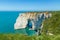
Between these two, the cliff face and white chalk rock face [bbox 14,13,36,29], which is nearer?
the cliff face

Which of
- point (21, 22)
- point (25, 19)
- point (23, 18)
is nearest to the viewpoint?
point (25, 19)

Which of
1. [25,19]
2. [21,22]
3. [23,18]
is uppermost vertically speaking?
[23,18]

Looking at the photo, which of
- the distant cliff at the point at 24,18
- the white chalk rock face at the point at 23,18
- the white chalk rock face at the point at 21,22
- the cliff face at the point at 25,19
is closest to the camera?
the cliff face at the point at 25,19

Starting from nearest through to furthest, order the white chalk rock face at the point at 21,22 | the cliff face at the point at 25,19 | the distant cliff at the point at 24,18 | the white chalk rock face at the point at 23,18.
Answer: the cliff face at the point at 25,19
the distant cliff at the point at 24,18
the white chalk rock face at the point at 23,18
the white chalk rock face at the point at 21,22

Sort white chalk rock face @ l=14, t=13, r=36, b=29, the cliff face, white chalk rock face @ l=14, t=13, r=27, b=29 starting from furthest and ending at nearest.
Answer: white chalk rock face @ l=14, t=13, r=27, b=29
white chalk rock face @ l=14, t=13, r=36, b=29
the cliff face

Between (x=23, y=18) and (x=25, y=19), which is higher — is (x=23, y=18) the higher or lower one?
the higher one

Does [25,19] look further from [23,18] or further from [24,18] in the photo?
[23,18]

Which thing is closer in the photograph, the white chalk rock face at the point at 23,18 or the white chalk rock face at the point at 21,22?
the white chalk rock face at the point at 23,18

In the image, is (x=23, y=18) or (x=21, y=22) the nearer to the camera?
(x=23, y=18)

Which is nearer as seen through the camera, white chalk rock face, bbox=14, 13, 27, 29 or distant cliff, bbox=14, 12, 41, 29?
distant cliff, bbox=14, 12, 41, 29

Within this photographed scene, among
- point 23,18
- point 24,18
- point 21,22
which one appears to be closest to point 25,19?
point 24,18

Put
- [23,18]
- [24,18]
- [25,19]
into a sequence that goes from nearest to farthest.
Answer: [25,19]
[24,18]
[23,18]

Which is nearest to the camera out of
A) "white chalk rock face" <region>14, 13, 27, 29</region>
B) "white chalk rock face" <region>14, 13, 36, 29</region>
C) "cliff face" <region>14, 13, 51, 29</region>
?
"cliff face" <region>14, 13, 51, 29</region>
